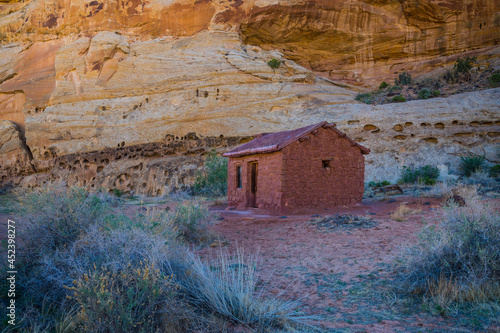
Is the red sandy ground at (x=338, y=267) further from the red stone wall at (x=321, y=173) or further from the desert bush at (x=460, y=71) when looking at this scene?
the desert bush at (x=460, y=71)

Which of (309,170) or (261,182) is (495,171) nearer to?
(309,170)

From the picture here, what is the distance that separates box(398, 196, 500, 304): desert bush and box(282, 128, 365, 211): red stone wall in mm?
7893

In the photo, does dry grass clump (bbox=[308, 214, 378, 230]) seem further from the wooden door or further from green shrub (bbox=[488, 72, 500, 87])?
green shrub (bbox=[488, 72, 500, 87])

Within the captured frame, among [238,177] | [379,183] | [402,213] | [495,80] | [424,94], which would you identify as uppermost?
[495,80]

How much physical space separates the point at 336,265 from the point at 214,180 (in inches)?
665

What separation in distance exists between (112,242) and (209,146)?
2398 cm

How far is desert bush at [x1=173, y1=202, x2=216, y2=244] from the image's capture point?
941 cm

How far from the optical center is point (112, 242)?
5.32m

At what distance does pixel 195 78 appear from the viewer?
31.2m

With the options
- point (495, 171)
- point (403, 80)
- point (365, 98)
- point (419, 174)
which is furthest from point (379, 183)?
point (403, 80)

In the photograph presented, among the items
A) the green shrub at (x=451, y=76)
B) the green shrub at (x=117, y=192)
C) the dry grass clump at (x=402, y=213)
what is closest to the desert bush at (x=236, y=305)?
the dry grass clump at (x=402, y=213)

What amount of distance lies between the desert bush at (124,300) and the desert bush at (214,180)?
18669mm

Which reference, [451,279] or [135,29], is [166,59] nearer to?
[135,29]

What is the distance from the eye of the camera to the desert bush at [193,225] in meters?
9.41
